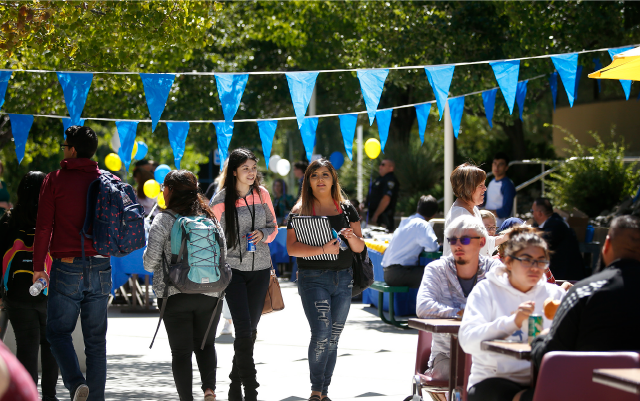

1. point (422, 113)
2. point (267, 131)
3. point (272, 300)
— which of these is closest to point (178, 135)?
point (267, 131)

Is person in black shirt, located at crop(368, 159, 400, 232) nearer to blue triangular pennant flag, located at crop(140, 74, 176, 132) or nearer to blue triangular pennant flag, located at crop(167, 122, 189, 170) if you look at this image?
blue triangular pennant flag, located at crop(167, 122, 189, 170)

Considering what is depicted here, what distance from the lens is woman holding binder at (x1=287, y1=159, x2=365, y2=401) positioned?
17.8ft

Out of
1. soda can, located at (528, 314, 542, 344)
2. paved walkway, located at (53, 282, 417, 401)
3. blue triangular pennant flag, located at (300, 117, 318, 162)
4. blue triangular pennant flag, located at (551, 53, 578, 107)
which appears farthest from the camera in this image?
blue triangular pennant flag, located at (300, 117, 318, 162)

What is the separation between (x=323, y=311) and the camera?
5406 mm

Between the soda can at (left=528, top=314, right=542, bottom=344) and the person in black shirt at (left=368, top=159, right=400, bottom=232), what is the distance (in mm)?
10060

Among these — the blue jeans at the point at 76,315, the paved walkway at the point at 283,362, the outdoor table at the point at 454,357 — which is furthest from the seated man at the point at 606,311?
the blue jeans at the point at 76,315

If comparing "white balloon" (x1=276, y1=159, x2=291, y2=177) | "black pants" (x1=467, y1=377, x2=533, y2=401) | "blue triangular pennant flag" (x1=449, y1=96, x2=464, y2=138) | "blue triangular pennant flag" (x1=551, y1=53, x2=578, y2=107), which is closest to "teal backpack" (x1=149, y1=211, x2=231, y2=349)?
"black pants" (x1=467, y1=377, x2=533, y2=401)

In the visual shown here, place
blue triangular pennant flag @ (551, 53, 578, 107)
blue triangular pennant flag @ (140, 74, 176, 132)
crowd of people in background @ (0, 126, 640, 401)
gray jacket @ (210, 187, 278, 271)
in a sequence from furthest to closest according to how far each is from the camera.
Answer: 1. blue triangular pennant flag @ (551, 53, 578, 107)
2. blue triangular pennant flag @ (140, 74, 176, 132)
3. gray jacket @ (210, 187, 278, 271)
4. crowd of people in background @ (0, 126, 640, 401)

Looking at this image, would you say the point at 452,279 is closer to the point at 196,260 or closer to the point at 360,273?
the point at 360,273

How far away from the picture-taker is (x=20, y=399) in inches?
87.4

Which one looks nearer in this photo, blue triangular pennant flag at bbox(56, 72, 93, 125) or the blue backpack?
the blue backpack

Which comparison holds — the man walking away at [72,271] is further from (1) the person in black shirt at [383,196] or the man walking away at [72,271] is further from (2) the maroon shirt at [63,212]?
(1) the person in black shirt at [383,196]

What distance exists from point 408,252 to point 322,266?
3.79 meters

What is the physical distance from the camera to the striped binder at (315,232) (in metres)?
5.44
